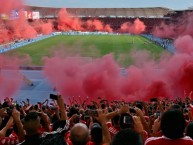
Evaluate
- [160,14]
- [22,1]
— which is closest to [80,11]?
[160,14]

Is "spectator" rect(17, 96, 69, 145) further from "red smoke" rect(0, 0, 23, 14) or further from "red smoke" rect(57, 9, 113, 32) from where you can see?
"red smoke" rect(57, 9, 113, 32)

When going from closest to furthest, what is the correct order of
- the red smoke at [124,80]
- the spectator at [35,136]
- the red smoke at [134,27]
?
the spectator at [35,136] < the red smoke at [124,80] < the red smoke at [134,27]

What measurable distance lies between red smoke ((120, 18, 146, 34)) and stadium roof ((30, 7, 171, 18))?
936cm

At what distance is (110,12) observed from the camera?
98625mm

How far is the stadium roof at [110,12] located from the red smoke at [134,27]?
A: 9.36 meters

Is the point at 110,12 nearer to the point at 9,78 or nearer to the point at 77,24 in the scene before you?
the point at 77,24

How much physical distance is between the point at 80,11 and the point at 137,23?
21.1 m

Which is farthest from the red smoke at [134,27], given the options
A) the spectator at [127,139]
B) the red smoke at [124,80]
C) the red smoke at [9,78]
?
the spectator at [127,139]

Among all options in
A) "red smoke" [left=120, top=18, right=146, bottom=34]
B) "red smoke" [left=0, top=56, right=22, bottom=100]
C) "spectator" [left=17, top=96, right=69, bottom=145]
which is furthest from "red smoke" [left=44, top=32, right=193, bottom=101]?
"red smoke" [left=120, top=18, right=146, bottom=34]

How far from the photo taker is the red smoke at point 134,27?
7620 centimetres

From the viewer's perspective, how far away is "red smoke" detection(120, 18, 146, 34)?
250 ft

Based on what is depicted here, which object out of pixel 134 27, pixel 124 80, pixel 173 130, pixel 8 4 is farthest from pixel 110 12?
pixel 173 130

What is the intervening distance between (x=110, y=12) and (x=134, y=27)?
20.9 m

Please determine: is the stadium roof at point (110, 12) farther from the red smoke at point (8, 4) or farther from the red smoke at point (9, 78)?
the red smoke at point (8, 4)
